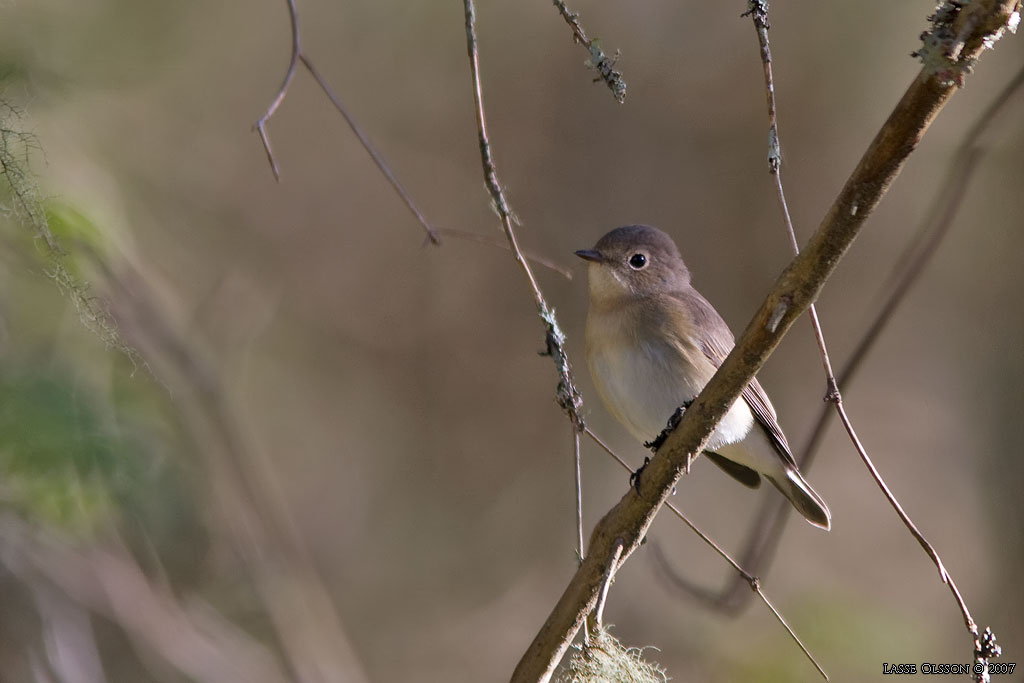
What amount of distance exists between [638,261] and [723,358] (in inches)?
21.6

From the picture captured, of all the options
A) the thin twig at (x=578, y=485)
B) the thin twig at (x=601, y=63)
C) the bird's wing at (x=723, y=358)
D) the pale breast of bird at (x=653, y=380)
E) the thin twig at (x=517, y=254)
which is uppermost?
the bird's wing at (x=723, y=358)

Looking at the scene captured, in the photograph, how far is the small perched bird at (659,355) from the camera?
13.2ft

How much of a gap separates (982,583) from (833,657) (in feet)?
6.17

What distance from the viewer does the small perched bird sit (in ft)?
13.2

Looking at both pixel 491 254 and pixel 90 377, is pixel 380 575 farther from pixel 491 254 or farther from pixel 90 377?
pixel 90 377

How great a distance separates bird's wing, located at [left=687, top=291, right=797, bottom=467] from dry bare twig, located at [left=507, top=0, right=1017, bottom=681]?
5.86 ft

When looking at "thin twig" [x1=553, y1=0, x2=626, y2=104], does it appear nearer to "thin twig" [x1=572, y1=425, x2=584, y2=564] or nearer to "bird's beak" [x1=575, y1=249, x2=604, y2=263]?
"thin twig" [x1=572, y1=425, x2=584, y2=564]

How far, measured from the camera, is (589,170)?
254 inches

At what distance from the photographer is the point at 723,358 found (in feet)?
13.7

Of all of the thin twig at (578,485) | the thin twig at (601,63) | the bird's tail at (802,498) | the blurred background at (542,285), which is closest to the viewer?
the thin twig at (601,63)

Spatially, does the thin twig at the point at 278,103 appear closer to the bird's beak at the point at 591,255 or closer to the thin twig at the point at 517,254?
the thin twig at the point at 517,254

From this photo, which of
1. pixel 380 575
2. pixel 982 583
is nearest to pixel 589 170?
pixel 380 575

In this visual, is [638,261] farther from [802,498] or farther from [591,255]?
[802,498]

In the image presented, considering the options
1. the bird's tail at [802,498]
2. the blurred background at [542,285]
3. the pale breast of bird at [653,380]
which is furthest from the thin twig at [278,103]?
the blurred background at [542,285]
